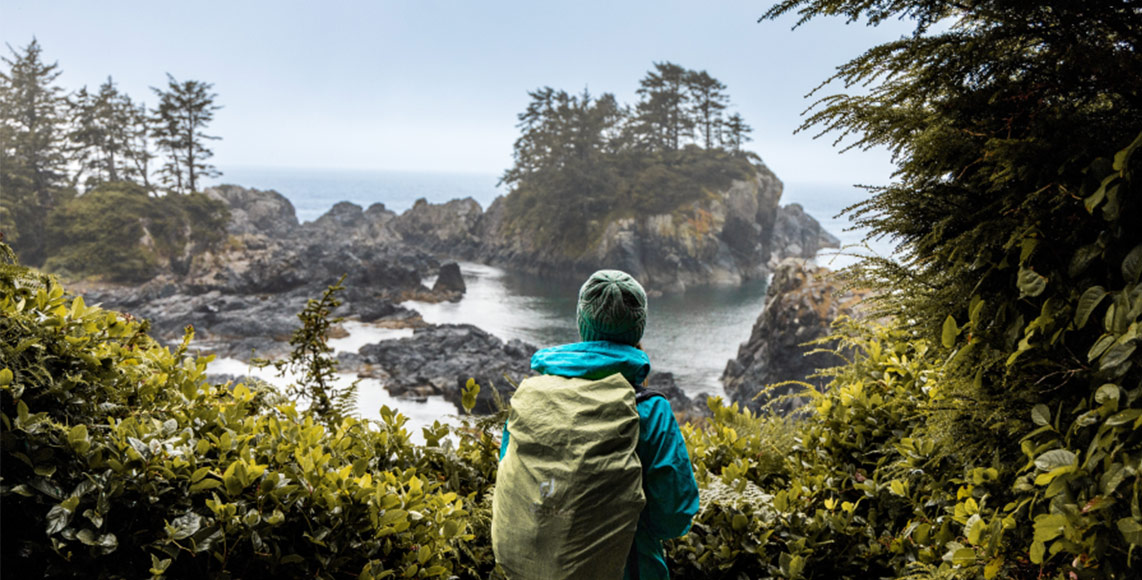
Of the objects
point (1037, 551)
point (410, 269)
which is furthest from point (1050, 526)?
point (410, 269)

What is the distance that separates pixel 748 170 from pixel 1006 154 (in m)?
43.7

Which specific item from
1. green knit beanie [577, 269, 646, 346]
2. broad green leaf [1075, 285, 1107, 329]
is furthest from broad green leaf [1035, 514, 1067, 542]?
green knit beanie [577, 269, 646, 346]

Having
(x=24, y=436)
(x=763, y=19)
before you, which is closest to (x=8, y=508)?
(x=24, y=436)

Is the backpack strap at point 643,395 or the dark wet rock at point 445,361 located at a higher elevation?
the backpack strap at point 643,395

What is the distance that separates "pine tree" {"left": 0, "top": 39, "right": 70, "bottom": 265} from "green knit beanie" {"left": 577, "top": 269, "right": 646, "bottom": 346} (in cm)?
3869

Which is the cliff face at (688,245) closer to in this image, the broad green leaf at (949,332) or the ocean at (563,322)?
the ocean at (563,322)

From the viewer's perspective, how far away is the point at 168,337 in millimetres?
22859

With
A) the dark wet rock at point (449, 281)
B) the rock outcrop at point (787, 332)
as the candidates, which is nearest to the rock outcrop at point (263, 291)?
the dark wet rock at point (449, 281)

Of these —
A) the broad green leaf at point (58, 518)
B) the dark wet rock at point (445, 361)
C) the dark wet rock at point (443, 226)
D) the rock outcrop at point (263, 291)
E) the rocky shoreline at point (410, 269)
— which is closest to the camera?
the broad green leaf at point (58, 518)

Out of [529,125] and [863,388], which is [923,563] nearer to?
[863,388]

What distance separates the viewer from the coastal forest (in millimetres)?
1646

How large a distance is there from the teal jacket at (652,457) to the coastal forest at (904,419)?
2.10 feet

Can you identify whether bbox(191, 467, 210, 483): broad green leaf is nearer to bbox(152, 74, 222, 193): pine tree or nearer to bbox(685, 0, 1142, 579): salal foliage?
bbox(685, 0, 1142, 579): salal foliage

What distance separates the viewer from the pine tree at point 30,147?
105 feet
